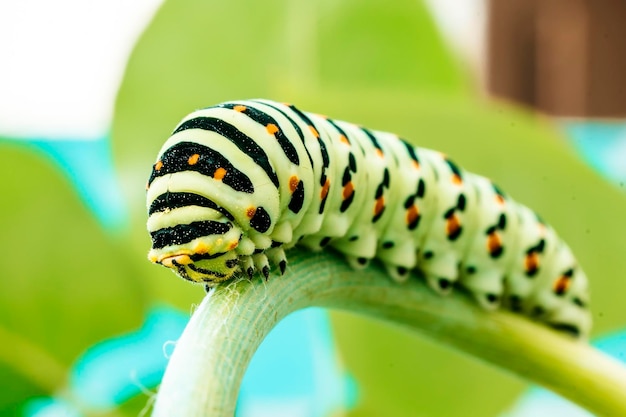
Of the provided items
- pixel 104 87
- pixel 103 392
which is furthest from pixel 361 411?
pixel 104 87

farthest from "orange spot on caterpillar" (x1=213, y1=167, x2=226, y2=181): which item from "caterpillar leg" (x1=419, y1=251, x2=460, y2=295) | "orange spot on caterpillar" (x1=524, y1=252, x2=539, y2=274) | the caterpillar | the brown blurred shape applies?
the brown blurred shape

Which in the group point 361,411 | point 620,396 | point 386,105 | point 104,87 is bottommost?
point 620,396

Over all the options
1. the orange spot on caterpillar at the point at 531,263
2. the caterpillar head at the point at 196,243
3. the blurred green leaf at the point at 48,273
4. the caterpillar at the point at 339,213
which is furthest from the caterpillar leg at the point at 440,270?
the blurred green leaf at the point at 48,273

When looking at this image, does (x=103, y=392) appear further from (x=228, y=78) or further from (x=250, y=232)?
(x=250, y=232)

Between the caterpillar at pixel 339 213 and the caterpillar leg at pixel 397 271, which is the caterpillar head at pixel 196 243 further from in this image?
the caterpillar leg at pixel 397 271

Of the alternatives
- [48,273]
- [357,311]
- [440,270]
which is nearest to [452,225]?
[440,270]

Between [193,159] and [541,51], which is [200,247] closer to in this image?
[193,159]
